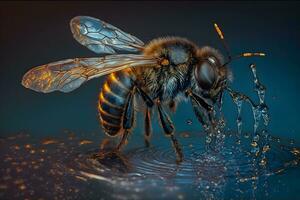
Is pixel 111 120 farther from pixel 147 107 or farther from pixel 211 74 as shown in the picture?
pixel 211 74

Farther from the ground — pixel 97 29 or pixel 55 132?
pixel 97 29

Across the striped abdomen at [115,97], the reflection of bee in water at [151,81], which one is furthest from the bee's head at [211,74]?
the striped abdomen at [115,97]

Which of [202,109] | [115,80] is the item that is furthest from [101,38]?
[202,109]

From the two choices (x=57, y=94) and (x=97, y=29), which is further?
(x=57, y=94)

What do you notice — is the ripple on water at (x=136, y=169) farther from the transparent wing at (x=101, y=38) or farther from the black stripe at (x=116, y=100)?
the transparent wing at (x=101, y=38)

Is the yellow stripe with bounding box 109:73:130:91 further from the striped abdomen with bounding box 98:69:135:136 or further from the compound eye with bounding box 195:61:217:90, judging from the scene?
the compound eye with bounding box 195:61:217:90

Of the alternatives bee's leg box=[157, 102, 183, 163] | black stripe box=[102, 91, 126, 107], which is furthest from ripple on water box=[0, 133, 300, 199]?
black stripe box=[102, 91, 126, 107]

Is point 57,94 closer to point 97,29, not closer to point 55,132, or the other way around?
point 55,132

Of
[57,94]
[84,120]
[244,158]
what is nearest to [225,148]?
[244,158]
